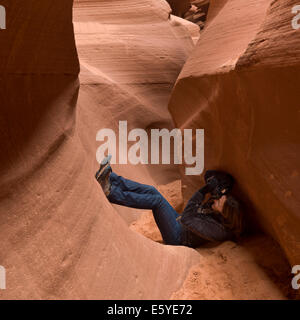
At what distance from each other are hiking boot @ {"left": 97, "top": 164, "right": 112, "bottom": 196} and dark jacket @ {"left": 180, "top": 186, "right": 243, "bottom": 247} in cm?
68

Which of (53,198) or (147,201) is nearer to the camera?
(53,198)

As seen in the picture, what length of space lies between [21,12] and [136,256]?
1354 millimetres

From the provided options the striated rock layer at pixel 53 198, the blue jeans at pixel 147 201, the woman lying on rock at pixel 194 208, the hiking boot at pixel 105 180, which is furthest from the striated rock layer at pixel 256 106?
the hiking boot at pixel 105 180

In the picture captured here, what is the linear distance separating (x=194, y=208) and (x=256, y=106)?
3.34ft

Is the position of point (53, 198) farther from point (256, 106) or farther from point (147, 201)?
point (147, 201)

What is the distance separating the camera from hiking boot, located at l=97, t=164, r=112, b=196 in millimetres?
2831

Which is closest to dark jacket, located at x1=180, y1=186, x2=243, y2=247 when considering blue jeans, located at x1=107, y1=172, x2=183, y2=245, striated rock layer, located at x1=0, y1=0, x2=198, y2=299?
blue jeans, located at x1=107, y1=172, x2=183, y2=245

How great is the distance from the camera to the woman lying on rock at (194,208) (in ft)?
8.57

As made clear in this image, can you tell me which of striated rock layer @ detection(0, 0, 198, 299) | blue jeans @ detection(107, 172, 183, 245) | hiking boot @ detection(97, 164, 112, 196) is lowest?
blue jeans @ detection(107, 172, 183, 245)

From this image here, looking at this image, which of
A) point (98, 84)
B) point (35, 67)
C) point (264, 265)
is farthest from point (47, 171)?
point (98, 84)

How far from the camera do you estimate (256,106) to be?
212 cm

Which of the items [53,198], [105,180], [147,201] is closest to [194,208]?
[147,201]

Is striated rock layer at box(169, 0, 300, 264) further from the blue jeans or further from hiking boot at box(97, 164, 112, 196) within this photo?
hiking boot at box(97, 164, 112, 196)
